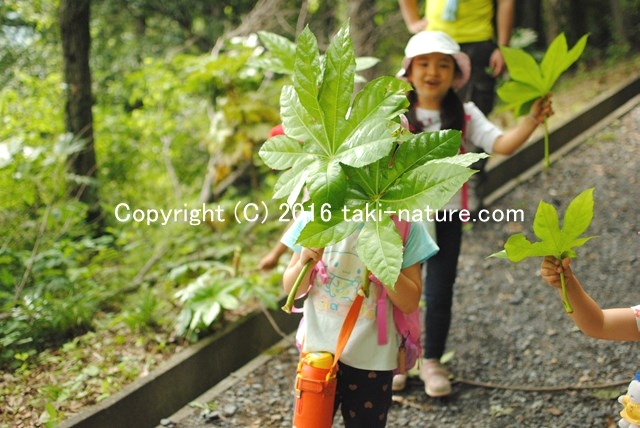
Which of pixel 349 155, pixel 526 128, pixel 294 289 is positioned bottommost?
pixel 294 289

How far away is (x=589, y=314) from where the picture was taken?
1.71 metres

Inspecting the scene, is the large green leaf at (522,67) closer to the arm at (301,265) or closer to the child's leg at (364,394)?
the arm at (301,265)

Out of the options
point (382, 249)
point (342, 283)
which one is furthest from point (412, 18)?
point (382, 249)

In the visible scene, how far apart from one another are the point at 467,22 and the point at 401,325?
8.27ft

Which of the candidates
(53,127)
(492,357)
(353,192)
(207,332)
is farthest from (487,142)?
(53,127)

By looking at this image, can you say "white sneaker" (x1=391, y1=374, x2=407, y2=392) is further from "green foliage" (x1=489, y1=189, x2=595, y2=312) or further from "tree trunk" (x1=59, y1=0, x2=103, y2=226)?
"tree trunk" (x1=59, y1=0, x2=103, y2=226)

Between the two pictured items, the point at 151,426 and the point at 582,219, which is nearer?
the point at 582,219

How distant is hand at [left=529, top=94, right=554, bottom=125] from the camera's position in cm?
233

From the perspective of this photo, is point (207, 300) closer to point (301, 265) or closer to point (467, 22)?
point (301, 265)

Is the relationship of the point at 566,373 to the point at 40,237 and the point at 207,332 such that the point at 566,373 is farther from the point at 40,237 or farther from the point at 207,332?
the point at 40,237

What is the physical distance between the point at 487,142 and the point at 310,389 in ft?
4.82

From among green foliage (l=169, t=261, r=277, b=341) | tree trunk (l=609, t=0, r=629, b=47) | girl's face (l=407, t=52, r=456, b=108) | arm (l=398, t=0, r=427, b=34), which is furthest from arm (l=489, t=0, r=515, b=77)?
tree trunk (l=609, t=0, r=629, b=47)

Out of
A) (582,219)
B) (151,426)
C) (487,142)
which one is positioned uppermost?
(487,142)

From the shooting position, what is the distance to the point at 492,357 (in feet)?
10.7
